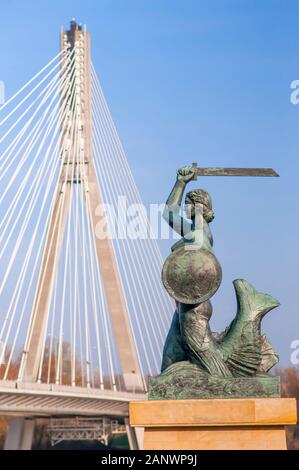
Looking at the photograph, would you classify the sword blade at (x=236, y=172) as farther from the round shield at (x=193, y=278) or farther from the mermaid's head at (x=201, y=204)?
the round shield at (x=193, y=278)

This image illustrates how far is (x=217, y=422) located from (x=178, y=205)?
2182 mm

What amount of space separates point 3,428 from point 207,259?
4202 centimetres

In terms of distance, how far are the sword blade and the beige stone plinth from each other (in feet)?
7.78

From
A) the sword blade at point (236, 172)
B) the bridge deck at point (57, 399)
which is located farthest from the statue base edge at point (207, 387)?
the bridge deck at point (57, 399)

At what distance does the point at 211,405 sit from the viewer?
878 cm

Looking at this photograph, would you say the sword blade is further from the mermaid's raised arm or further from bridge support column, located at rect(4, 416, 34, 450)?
bridge support column, located at rect(4, 416, 34, 450)

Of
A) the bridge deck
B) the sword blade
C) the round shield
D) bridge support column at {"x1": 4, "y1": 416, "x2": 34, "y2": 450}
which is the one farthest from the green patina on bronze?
bridge support column at {"x1": 4, "y1": 416, "x2": 34, "y2": 450}

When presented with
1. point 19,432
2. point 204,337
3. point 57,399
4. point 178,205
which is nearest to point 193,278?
point 204,337

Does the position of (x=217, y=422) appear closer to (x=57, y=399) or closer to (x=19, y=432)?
(x=57, y=399)

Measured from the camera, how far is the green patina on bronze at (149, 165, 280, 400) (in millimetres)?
8961

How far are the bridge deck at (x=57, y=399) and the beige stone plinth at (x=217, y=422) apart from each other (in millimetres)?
15956

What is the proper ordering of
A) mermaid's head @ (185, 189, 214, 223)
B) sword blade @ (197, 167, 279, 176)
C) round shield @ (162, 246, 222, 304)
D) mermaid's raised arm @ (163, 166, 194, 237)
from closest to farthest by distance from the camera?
1. round shield @ (162, 246, 222, 304)
2. mermaid's raised arm @ (163, 166, 194, 237)
3. mermaid's head @ (185, 189, 214, 223)
4. sword blade @ (197, 167, 279, 176)
